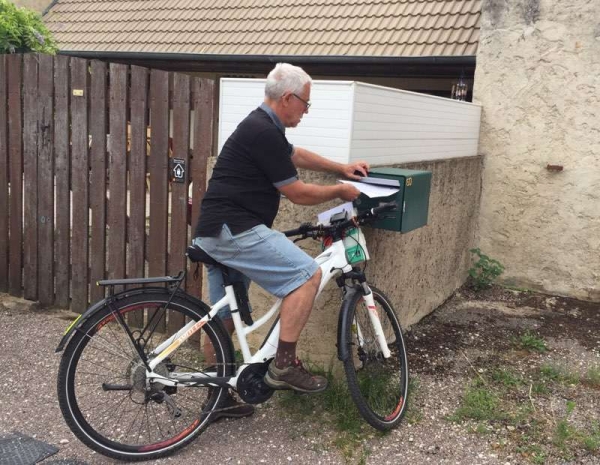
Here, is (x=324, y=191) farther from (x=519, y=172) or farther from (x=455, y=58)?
(x=455, y=58)

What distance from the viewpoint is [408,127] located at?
14.9 feet

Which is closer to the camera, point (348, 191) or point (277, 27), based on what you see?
point (348, 191)

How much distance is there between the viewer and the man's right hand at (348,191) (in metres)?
3.01

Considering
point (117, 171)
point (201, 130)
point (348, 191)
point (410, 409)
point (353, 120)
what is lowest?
point (410, 409)

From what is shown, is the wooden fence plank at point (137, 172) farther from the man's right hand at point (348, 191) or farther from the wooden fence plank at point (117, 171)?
the man's right hand at point (348, 191)

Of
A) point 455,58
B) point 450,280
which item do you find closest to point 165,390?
point 450,280

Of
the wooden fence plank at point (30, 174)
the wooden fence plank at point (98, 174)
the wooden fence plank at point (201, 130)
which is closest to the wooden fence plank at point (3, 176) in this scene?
the wooden fence plank at point (30, 174)

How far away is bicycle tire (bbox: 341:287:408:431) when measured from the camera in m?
3.19

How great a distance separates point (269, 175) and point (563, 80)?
3.97 meters

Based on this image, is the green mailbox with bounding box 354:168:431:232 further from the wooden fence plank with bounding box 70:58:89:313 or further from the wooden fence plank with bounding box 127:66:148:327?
the wooden fence plank with bounding box 70:58:89:313

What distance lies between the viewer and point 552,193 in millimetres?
5930

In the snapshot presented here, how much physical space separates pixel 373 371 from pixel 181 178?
189 cm

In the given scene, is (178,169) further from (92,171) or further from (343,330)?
(343,330)

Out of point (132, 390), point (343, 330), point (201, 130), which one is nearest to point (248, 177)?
point (343, 330)
